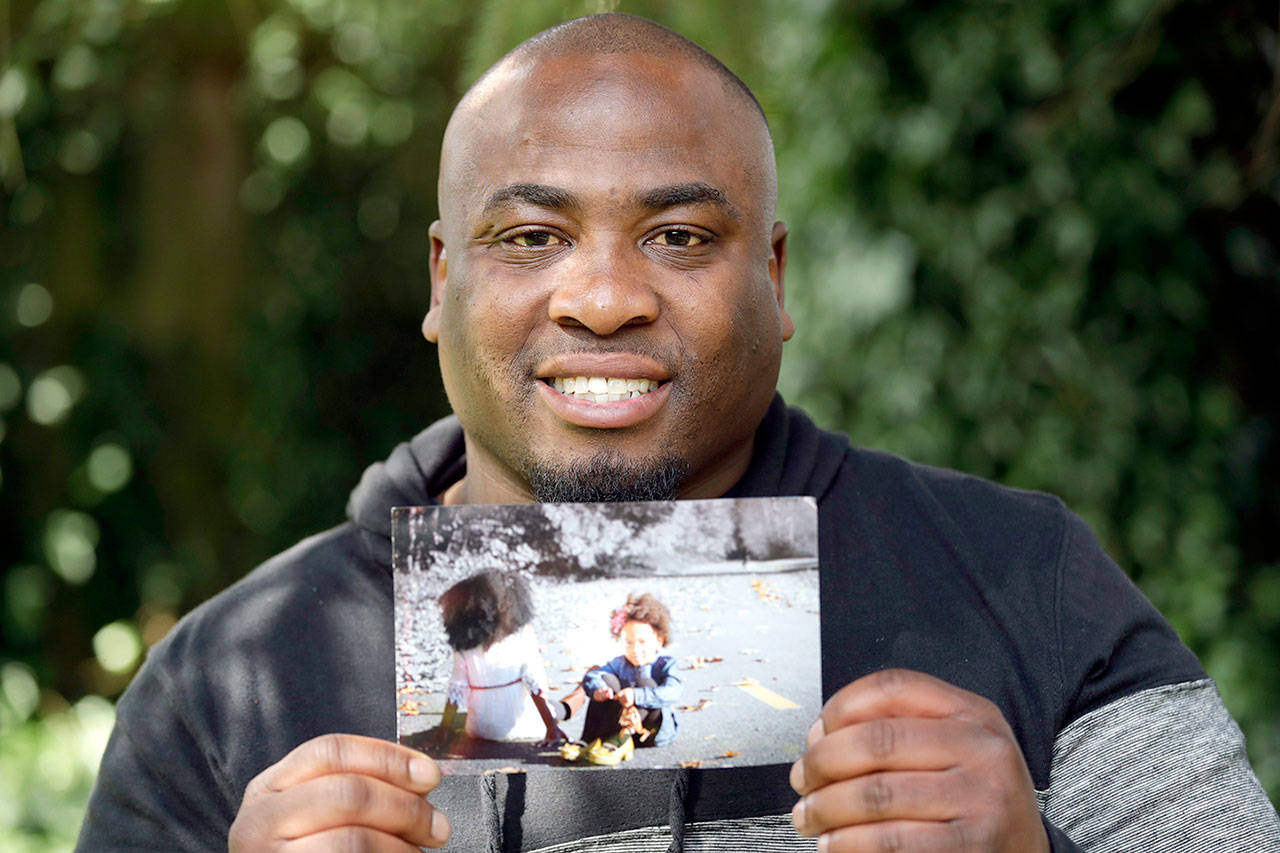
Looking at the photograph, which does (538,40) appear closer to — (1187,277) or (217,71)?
(1187,277)

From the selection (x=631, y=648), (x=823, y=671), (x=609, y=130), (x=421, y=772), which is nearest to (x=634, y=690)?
(x=631, y=648)

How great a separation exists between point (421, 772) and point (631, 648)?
0.88ft

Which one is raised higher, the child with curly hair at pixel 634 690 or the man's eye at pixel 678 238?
the man's eye at pixel 678 238

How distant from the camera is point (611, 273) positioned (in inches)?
60.9

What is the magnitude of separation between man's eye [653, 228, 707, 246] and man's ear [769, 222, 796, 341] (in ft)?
0.61

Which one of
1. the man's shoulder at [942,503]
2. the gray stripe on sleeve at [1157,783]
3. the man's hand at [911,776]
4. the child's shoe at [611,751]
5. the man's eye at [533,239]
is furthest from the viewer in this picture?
the man's shoulder at [942,503]

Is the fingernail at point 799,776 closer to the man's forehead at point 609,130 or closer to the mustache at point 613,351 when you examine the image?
the mustache at point 613,351

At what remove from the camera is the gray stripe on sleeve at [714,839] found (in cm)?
156

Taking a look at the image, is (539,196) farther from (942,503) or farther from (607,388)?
(942,503)

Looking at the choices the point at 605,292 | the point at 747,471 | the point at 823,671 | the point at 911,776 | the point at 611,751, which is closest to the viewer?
the point at 911,776

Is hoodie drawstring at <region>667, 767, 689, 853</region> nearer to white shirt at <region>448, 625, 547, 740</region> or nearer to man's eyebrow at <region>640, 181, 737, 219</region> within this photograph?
white shirt at <region>448, 625, 547, 740</region>

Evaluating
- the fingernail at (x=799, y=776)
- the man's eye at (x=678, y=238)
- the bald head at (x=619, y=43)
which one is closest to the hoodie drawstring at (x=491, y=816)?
the fingernail at (x=799, y=776)

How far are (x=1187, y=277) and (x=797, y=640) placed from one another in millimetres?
1924

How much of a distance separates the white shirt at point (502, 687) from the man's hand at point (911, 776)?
12.5 inches
